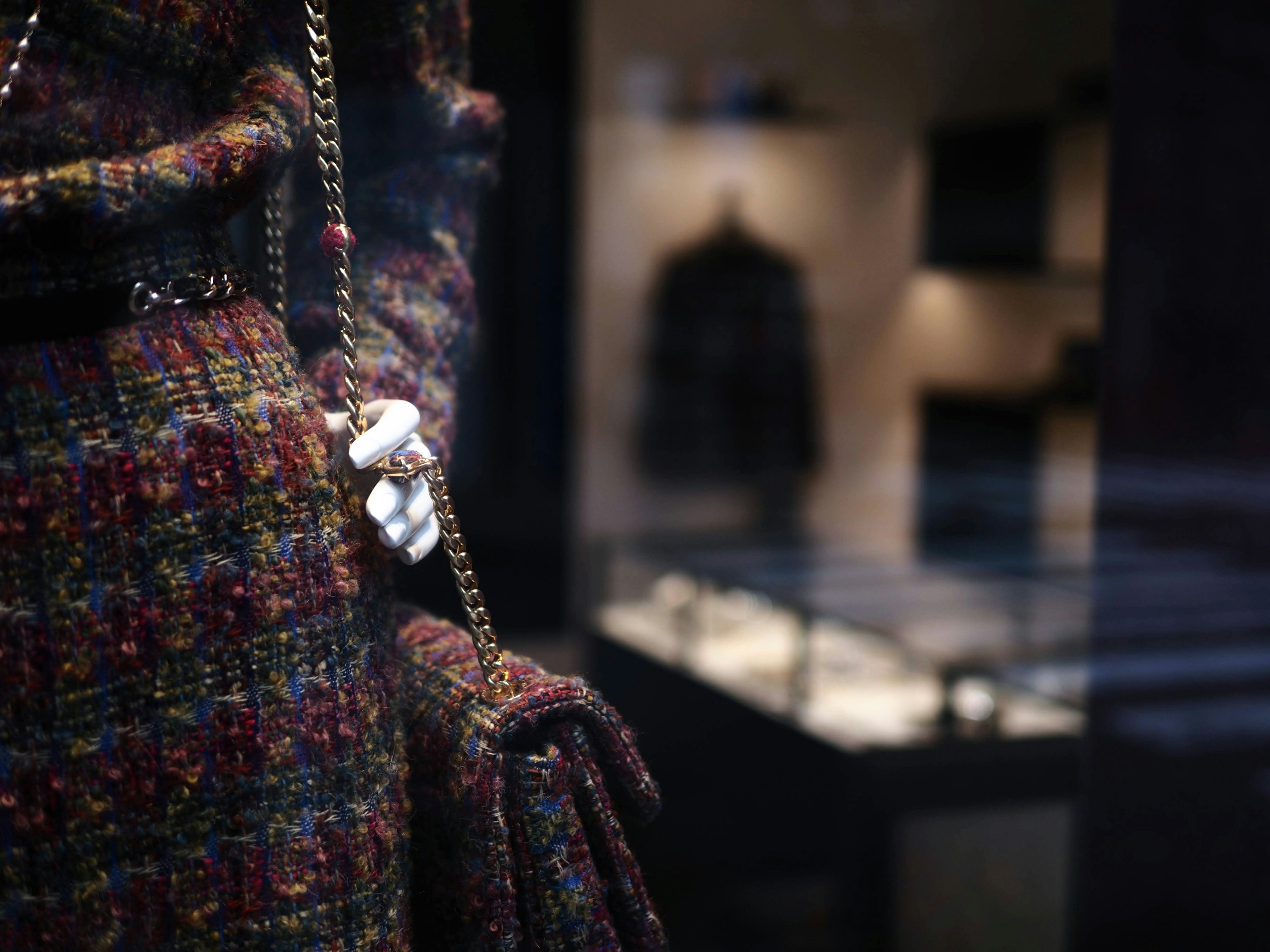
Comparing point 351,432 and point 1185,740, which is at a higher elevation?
point 351,432

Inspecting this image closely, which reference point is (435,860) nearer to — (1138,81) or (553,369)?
(1138,81)

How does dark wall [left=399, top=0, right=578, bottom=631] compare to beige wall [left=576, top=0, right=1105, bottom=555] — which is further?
beige wall [left=576, top=0, right=1105, bottom=555]

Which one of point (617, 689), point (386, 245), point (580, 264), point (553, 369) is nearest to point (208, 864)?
point (386, 245)

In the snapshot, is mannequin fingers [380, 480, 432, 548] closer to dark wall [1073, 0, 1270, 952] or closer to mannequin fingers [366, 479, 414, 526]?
mannequin fingers [366, 479, 414, 526]

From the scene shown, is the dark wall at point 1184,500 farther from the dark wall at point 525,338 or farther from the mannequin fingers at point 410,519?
the mannequin fingers at point 410,519

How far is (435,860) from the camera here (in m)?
0.58

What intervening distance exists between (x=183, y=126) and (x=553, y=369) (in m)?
1.60

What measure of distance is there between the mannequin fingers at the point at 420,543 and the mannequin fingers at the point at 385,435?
0.04m

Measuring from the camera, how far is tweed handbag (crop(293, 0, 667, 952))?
540 mm

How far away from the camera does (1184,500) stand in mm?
1388

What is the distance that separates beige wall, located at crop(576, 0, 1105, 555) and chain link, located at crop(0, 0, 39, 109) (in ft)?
5.29

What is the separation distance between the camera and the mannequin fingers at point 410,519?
1.72ft

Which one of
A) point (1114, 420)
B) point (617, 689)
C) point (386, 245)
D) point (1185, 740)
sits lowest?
point (1185, 740)

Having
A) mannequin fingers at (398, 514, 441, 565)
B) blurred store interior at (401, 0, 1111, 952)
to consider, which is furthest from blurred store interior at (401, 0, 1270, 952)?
mannequin fingers at (398, 514, 441, 565)
